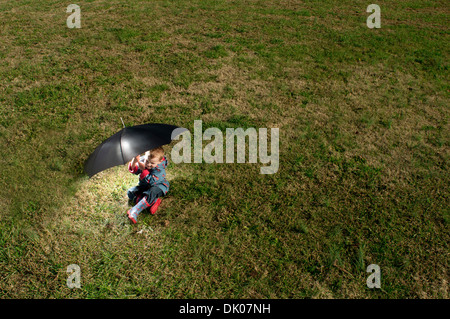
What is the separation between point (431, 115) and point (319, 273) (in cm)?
A: 461

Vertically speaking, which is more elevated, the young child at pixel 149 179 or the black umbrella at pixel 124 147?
the black umbrella at pixel 124 147

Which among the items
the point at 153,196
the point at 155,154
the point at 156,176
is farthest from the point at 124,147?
the point at 153,196

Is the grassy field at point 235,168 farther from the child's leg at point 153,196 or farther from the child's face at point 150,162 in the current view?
the child's face at point 150,162

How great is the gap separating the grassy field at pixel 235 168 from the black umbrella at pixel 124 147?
3.61 ft

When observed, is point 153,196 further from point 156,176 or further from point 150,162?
point 150,162

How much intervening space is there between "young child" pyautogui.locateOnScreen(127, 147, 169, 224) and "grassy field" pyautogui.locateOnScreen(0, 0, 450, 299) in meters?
0.20

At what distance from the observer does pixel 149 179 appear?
13.3ft

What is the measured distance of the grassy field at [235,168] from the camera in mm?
3639

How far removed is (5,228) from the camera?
4121mm

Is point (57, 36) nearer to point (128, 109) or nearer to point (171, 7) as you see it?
point (171, 7)

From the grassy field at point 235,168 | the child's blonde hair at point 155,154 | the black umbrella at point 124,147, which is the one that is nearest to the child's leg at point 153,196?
the grassy field at point 235,168

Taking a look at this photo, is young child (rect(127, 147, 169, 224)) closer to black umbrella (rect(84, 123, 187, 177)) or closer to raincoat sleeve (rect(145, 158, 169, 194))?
raincoat sleeve (rect(145, 158, 169, 194))

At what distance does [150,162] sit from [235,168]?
1598mm
